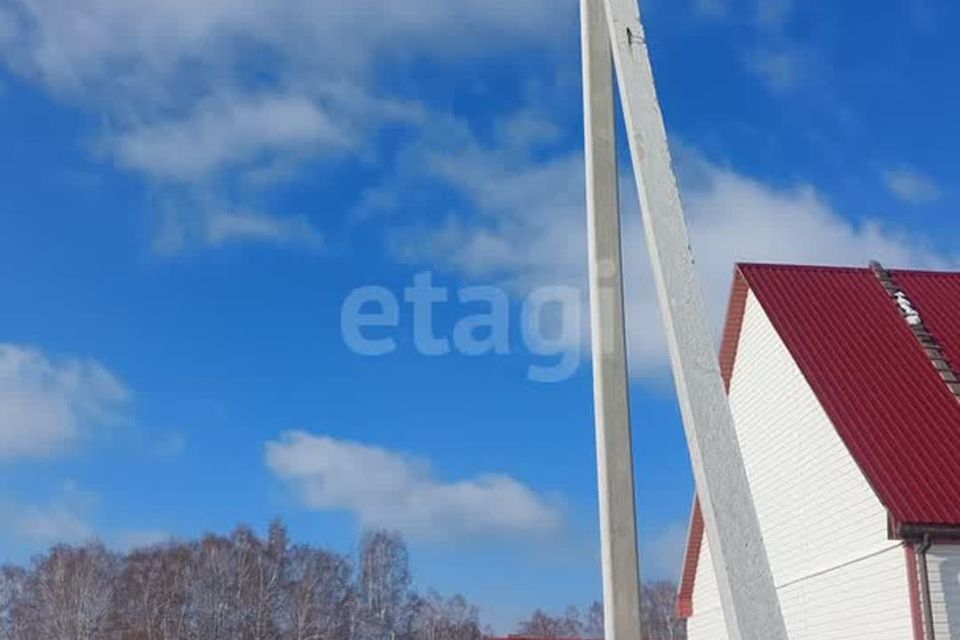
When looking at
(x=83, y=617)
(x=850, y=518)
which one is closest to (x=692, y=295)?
(x=850, y=518)

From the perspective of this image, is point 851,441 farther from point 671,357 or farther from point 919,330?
point 671,357

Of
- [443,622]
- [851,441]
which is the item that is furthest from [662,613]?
[851,441]

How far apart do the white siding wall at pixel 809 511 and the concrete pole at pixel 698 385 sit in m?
10.1

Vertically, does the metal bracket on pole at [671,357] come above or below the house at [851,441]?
Result: below

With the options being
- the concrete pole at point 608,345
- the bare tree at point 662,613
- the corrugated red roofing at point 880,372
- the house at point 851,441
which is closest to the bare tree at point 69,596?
the bare tree at point 662,613

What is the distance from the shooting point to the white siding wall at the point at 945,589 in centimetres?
1234

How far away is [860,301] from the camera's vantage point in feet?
56.7

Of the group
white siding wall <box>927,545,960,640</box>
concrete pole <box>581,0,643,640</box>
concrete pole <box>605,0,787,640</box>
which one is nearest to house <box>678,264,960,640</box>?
white siding wall <box>927,545,960,640</box>

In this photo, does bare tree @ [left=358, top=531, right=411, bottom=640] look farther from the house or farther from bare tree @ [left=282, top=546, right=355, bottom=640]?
the house

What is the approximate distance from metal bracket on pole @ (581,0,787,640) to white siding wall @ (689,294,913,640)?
8.99 meters

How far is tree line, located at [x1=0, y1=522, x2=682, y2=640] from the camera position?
49.9m

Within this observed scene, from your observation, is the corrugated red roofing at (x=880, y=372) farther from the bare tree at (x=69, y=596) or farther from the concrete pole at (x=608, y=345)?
the bare tree at (x=69, y=596)

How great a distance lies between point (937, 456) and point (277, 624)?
45.1 m

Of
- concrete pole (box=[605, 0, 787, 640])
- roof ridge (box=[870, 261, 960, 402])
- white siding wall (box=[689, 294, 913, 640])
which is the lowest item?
concrete pole (box=[605, 0, 787, 640])
